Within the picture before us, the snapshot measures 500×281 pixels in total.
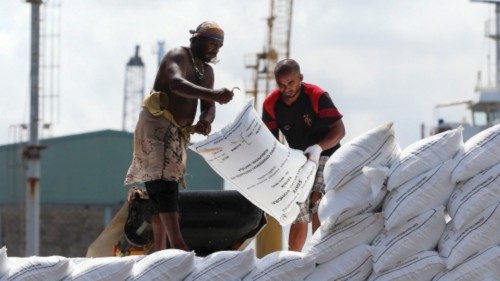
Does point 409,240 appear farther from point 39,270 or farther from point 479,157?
point 39,270

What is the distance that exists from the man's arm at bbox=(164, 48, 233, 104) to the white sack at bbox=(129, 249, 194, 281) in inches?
38.6

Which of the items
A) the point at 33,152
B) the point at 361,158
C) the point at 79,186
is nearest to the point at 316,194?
the point at 361,158

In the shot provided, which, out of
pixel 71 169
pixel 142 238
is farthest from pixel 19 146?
pixel 142 238

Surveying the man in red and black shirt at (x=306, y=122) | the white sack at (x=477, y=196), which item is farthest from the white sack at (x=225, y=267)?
the man in red and black shirt at (x=306, y=122)

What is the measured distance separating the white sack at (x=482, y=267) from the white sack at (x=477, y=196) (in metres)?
0.13

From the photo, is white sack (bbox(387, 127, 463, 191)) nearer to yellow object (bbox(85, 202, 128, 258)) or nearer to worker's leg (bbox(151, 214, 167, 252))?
worker's leg (bbox(151, 214, 167, 252))

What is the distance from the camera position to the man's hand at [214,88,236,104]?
6.68 m

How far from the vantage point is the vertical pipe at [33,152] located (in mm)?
32906

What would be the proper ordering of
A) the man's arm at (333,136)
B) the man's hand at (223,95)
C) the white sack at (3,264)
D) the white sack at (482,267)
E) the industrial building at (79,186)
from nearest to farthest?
the white sack at (482,267)
the white sack at (3,264)
the man's hand at (223,95)
the man's arm at (333,136)
the industrial building at (79,186)

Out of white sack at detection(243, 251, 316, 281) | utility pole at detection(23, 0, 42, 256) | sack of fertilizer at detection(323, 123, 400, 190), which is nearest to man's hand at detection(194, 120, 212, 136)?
sack of fertilizer at detection(323, 123, 400, 190)

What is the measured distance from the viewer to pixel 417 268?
5.76m

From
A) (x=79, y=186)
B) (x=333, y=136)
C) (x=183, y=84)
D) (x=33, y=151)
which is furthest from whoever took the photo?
(x=79, y=186)

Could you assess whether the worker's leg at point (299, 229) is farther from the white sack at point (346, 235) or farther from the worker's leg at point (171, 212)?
the white sack at point (346, 235)

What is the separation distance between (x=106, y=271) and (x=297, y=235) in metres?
1.96
